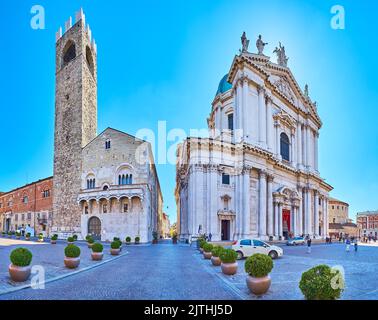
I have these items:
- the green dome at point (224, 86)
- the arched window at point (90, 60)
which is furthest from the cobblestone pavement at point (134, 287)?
the arched window at point (90, 60)

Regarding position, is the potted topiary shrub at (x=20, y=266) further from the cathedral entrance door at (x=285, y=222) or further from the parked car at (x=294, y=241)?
the cathedral entrance door at (x=285, y=222)

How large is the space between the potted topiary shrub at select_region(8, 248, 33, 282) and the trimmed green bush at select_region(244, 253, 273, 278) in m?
8.14

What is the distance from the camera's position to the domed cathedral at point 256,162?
129ft

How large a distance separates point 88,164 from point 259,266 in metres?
43.2

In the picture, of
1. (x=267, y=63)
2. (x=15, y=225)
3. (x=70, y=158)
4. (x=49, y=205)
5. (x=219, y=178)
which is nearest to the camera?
(x=219, y=178)

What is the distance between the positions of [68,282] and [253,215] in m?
32.5

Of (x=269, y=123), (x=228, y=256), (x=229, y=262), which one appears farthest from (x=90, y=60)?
(x=229, y=262)

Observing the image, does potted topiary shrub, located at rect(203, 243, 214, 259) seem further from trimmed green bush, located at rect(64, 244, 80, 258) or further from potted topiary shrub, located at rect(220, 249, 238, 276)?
trimmed green bush, located at rect(64, 244, 80, 258)

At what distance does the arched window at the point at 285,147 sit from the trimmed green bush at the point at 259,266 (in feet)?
144

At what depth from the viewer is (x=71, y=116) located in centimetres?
5412

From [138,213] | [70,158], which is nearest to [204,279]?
[138,213]

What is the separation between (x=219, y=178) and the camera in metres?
40.2

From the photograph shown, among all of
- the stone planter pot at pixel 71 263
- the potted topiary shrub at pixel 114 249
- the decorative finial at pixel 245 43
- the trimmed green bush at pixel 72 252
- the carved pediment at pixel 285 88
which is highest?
the decorative finial at pixel 245 43
